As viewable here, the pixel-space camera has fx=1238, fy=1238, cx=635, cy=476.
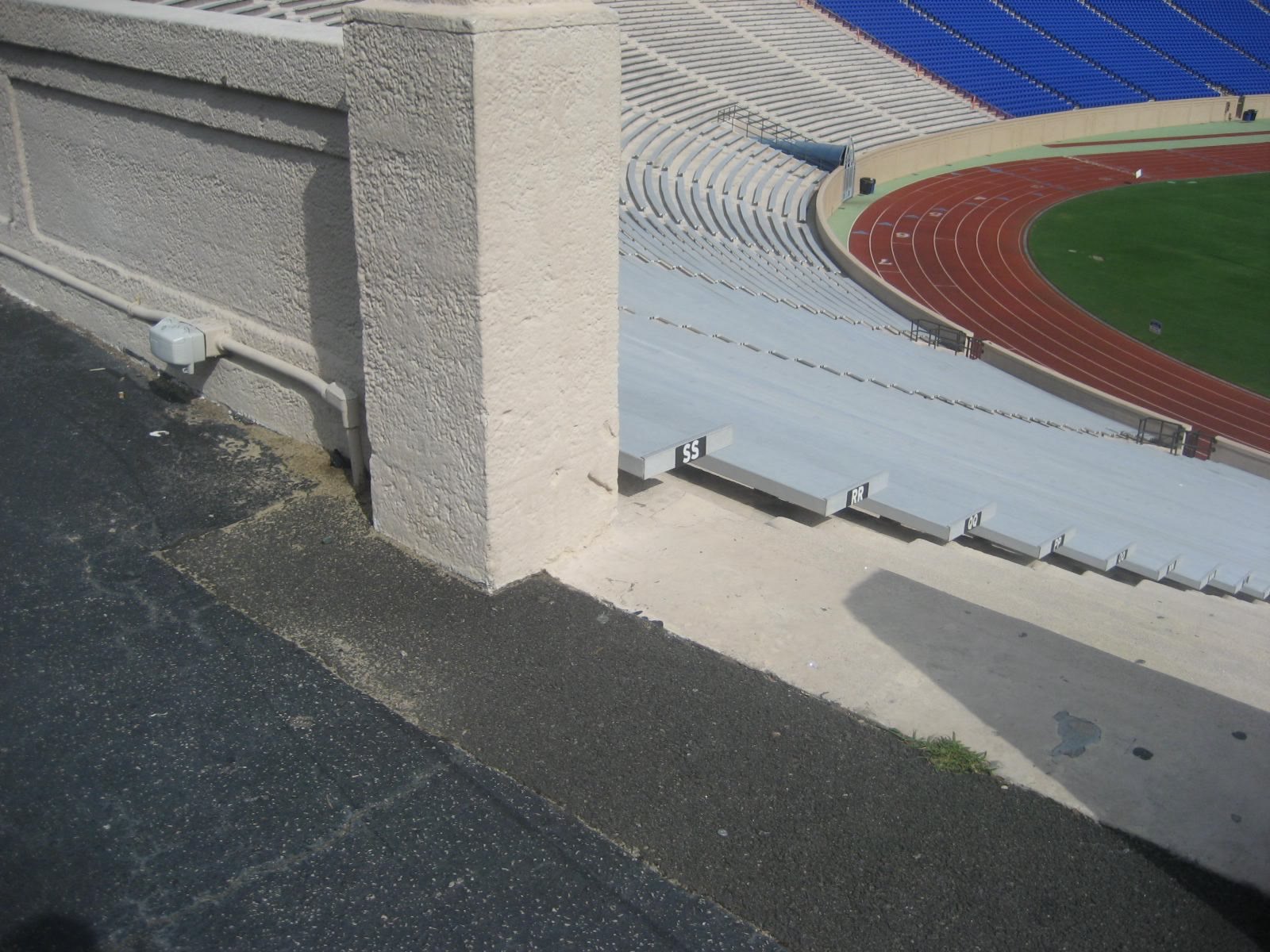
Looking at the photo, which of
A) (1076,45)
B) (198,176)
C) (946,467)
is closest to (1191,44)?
(1076,45)

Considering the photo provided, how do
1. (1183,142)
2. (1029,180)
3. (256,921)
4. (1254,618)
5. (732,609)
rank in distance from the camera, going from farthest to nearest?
1. (1183,142)
2. (1029,180)
3. (1254,618)
4. (732,609)
5. (256,921)

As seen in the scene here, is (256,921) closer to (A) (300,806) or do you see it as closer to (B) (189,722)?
(A) (300,806)

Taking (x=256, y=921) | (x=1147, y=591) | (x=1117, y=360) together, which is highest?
(x=256, y=921)

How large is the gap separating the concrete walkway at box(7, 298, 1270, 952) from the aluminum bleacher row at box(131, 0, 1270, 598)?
0.87m

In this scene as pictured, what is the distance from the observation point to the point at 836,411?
984cm

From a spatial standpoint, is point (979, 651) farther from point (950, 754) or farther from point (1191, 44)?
point (1191, 44)

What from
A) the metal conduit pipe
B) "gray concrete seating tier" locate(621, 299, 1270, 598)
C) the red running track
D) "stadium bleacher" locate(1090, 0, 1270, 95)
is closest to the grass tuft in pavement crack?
A: "gray concrete seating tier" locate(621, 299, 1270, 598)

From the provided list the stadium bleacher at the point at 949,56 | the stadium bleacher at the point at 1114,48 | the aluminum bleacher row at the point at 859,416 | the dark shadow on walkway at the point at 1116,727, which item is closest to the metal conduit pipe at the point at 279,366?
the aluminum bleacher row at the point at 859,416

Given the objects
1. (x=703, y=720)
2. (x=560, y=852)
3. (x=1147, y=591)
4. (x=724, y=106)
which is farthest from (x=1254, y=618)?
(x=724, y=106)

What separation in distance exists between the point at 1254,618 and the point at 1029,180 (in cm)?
2944

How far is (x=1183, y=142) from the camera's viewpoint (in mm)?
43312

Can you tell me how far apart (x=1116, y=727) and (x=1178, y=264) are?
26676 mm

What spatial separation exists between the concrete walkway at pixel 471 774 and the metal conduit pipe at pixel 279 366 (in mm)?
312

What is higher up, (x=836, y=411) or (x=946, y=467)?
(x=836, y=411)
